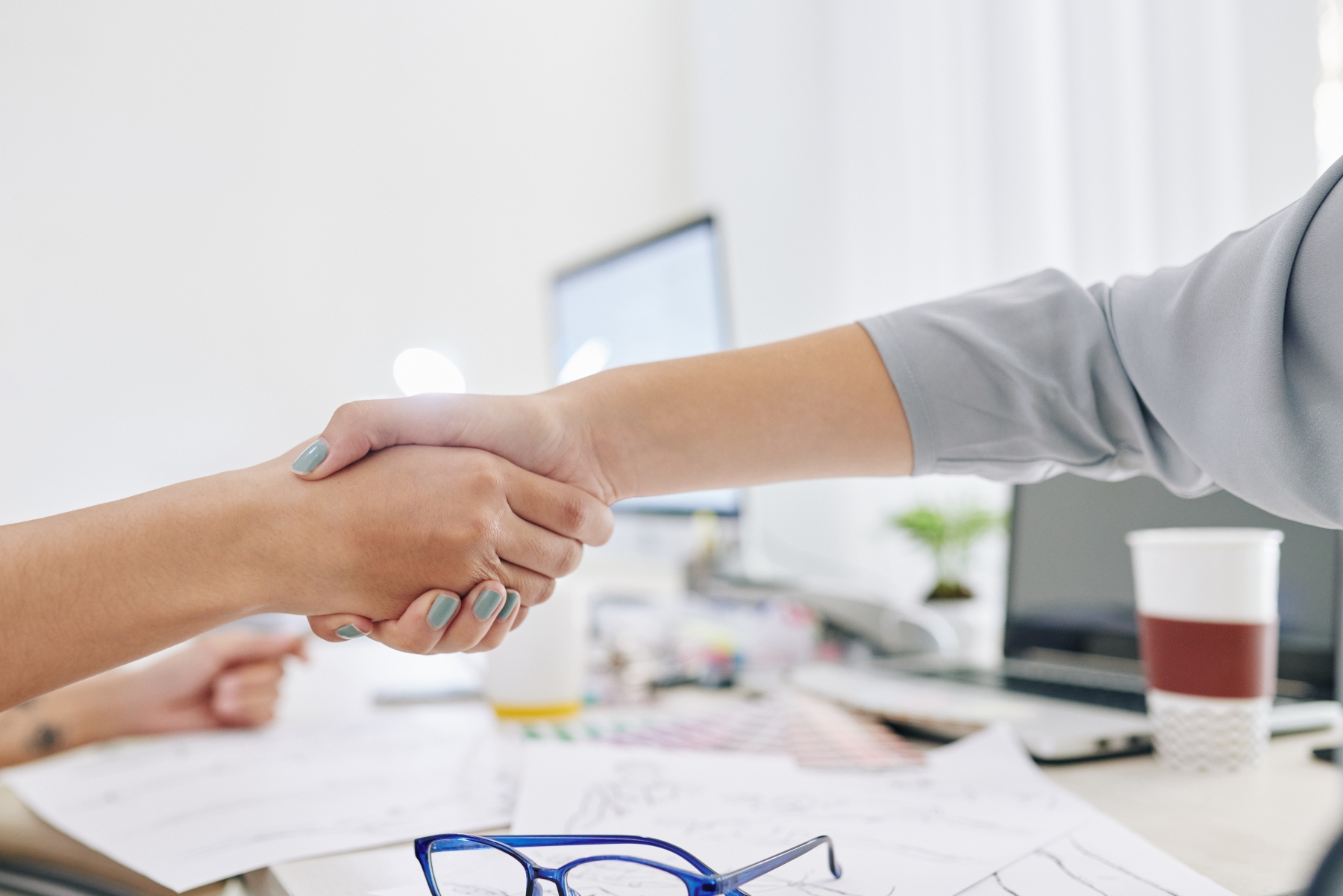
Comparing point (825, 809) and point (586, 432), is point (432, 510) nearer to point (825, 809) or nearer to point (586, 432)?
point (586, 432)

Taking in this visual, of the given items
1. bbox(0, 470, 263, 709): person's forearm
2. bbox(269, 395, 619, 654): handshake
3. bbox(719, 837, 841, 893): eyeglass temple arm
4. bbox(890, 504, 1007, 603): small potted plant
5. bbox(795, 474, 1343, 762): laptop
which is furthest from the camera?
bbox(890, 504, 1007, 603): small potted plant

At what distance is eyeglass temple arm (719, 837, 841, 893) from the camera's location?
380 millimetres

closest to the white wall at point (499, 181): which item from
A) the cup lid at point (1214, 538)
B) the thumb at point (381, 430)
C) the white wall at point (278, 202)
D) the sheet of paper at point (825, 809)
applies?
the white wall at point (278, 202)

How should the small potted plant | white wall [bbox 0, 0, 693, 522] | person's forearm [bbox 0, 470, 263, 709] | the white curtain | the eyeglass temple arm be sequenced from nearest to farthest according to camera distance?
the eyeglass temple arm
person's forearm [bbox 0, 470, 263, 709]
the white curtain
the small potted plant
white wall [bbox 0, 0, 693, 522]

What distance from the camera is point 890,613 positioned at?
3.53 ft

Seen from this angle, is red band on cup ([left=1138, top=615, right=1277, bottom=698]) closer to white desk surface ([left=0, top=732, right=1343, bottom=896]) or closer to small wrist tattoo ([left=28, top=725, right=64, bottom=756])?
white desk surface ([left=0, top=732, right=1343, bottom=896])

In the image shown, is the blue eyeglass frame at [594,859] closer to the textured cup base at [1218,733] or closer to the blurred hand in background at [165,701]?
the textured cup base at [1218,733]

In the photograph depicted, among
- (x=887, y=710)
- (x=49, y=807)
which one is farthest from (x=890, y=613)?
(x=49, y=807)

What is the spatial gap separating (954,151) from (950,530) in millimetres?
649

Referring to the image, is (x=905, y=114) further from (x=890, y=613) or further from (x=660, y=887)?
(x=660, y=887)

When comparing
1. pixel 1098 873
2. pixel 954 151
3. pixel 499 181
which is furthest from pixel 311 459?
pixel 499 181

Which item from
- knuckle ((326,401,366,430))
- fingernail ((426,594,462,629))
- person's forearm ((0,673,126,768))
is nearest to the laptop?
fingernail ((426,594,462,629))

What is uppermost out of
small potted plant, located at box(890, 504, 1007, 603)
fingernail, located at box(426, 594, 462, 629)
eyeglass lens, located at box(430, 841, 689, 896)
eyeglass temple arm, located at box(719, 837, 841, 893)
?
fingernail, located at box(426, 594, 462, 629)

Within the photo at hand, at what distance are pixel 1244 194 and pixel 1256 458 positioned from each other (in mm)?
823
